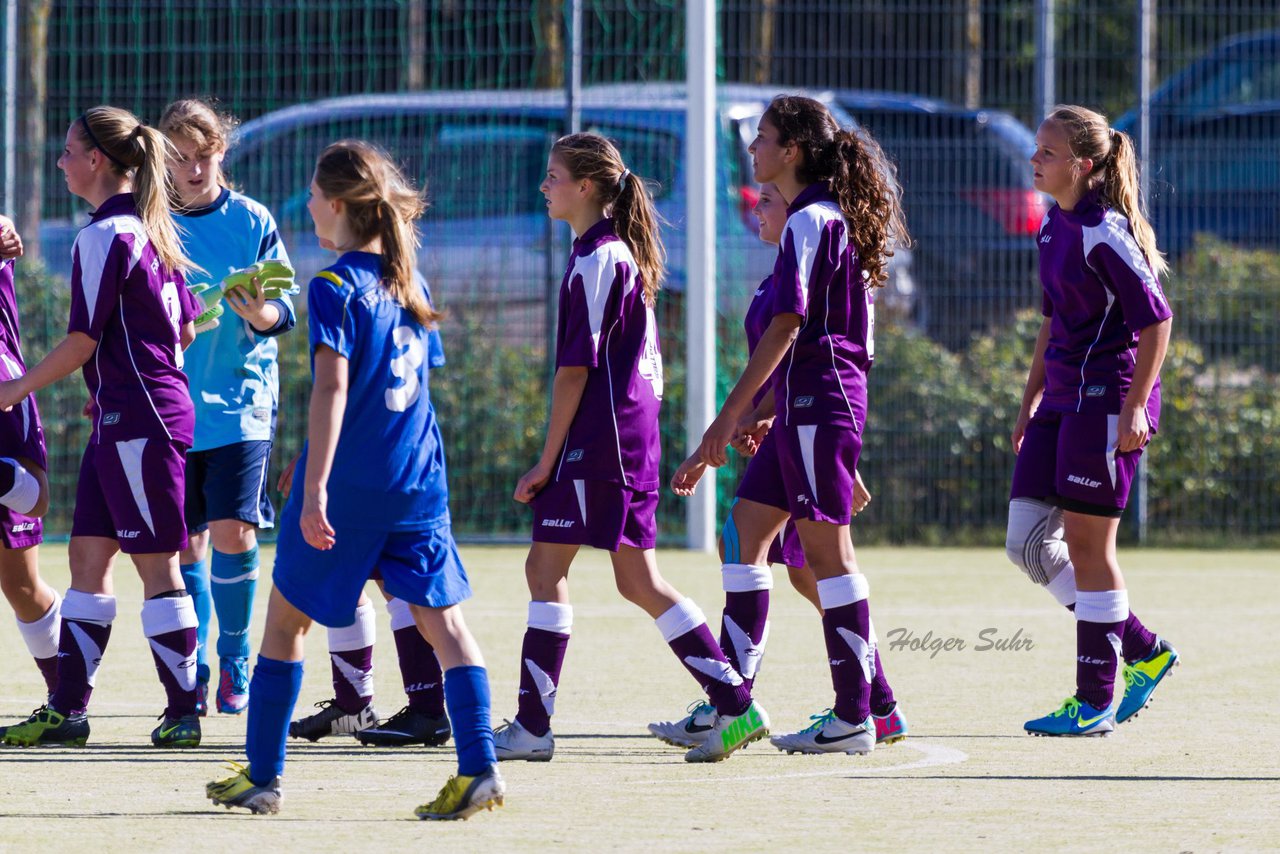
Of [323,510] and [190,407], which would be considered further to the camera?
[190,407]

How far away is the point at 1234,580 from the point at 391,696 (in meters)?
5.49

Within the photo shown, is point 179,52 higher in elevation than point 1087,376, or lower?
higher

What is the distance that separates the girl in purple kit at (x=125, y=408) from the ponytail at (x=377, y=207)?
995 millimetres

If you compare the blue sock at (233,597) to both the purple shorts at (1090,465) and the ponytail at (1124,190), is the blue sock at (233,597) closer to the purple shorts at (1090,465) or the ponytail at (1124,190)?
the purple shorts at (1090,465)

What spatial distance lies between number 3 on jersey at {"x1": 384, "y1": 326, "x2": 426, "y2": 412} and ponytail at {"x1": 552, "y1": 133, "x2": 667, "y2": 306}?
44.1 inches

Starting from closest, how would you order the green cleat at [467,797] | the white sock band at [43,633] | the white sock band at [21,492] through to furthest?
the green cleat at [467,797], the white sock band at [21,492], the white sock band at [43,633]

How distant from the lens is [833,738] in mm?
5613

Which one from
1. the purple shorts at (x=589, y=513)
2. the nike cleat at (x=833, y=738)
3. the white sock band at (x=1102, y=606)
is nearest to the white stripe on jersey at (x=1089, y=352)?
the white sock band at (x=1102, y=606)

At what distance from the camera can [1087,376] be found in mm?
6020

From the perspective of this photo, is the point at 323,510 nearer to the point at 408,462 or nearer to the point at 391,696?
the point at 408,462

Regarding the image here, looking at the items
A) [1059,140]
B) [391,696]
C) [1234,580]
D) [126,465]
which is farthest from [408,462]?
[1234,580]

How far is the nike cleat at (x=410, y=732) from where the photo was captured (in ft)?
19.1

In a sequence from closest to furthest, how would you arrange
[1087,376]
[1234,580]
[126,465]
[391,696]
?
1. [126,465]
2. [1087,376]
3. [391,696]
4. [1234,580]

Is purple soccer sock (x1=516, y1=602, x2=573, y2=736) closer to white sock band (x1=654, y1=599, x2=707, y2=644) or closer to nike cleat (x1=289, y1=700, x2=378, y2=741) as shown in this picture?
white sock band (x1=654, y1=599, x2=707, y2=644)
